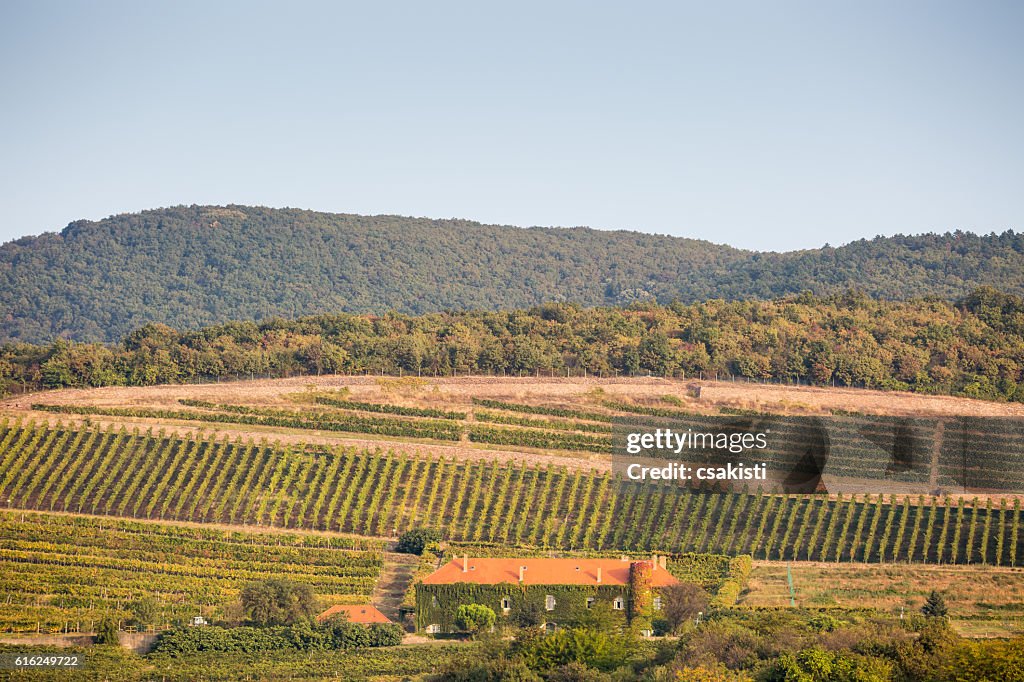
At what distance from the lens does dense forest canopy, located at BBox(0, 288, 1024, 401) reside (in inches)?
3123

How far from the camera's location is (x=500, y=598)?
2053 inches

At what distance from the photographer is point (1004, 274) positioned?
142 meters

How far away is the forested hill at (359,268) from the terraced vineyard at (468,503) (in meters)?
82.9

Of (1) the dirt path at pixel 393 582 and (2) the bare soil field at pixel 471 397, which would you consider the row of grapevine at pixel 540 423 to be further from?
(1) the dirt path at pixel 393 582

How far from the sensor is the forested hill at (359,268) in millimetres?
151875

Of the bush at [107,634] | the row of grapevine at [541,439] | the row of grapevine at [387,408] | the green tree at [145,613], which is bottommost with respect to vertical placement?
the bush at [107,634]

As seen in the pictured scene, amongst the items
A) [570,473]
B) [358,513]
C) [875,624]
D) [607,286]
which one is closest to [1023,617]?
[875,624]

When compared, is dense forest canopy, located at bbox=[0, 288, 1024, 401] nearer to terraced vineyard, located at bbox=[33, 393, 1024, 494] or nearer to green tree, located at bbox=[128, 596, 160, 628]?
terraced vineyard, located at bbox=[33, 393, 1024, 494]

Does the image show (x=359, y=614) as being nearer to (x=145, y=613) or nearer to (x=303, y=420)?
(x=145, y=613)

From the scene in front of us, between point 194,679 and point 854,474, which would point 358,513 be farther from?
point 854,474

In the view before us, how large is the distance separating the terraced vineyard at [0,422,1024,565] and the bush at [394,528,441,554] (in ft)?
4.76

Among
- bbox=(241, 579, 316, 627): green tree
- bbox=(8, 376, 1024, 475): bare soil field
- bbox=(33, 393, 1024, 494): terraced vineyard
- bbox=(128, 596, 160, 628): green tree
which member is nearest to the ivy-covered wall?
bbox=(241, 579, 316, 627): green tree

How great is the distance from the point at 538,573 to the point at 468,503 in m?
10.2

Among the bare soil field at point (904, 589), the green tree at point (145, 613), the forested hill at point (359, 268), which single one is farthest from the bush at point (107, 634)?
the forested hill at point (359, 268)
